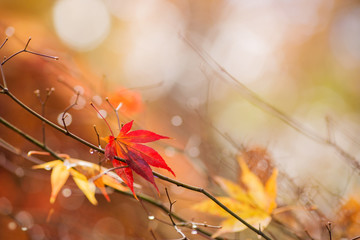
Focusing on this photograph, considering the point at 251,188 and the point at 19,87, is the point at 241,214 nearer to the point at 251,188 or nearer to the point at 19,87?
the point at 251,188

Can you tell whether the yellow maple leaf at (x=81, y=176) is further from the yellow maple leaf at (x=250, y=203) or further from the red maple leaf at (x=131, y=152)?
the yellow maple leaf at (x=250, y=203)

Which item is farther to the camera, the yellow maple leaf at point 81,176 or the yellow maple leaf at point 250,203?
the yellow maple leaf at point 250,203

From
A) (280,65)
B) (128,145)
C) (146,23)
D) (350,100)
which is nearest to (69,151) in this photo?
(128,145)

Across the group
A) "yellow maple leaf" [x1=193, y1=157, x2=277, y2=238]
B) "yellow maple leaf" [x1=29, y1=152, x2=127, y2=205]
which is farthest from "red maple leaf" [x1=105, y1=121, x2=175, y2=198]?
"yellow maple leaf" [x1=193, y1=157, x2=277, y2=238]

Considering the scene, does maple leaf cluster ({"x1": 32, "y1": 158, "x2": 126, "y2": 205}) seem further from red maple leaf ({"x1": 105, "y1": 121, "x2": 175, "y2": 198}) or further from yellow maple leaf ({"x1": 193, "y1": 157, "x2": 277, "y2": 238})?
yellow maple leaf ({"x1": 193, "y1": 157, "x2": 277, "y2": 238})

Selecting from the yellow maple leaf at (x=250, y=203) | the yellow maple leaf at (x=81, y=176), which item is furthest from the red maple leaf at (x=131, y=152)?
the yellow maple leaf at (x=250, y=203)

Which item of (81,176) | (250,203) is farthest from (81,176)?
(250,203)
